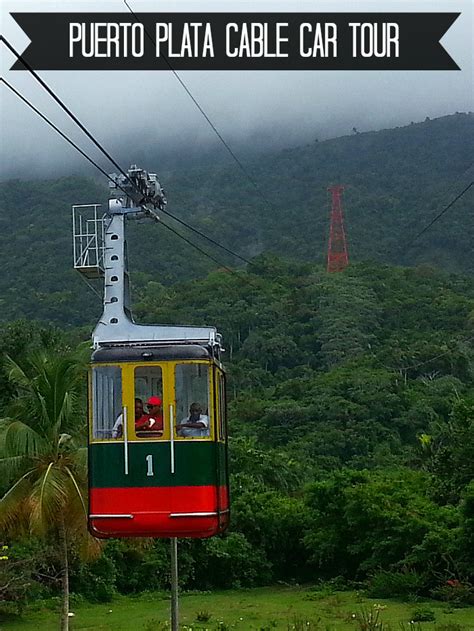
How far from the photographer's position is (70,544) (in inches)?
571

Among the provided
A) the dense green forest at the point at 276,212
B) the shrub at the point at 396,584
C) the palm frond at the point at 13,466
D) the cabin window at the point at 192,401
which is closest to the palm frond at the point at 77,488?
the palm frond at the point at 13,466

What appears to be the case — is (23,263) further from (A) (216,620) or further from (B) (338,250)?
(A) (216,620)

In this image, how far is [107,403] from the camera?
26.9 ft

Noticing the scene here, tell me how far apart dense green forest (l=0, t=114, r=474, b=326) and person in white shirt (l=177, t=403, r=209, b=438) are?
4170 cm

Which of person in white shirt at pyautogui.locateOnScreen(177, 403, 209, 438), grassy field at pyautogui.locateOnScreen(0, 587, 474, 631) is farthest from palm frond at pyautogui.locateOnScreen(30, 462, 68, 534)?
grassy field at pyautogui.locateOnScreen(0, 587, 474, 631)

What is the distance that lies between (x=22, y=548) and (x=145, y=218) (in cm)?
1174

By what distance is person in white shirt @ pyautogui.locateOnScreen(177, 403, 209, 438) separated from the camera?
8086mm

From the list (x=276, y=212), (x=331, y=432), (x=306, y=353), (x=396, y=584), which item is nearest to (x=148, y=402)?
(x=396, y=584)

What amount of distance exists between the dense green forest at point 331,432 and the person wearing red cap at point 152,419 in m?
6.85

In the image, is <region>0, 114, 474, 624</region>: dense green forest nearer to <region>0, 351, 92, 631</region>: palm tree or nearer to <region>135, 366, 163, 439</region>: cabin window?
<region>0, 351, 92, 631</region>: palm tree

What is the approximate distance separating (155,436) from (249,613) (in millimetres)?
13258

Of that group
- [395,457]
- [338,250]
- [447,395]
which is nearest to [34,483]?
[395,457]

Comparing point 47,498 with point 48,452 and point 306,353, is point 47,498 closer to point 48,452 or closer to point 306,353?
point 48,452

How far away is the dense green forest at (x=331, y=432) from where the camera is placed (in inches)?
860
